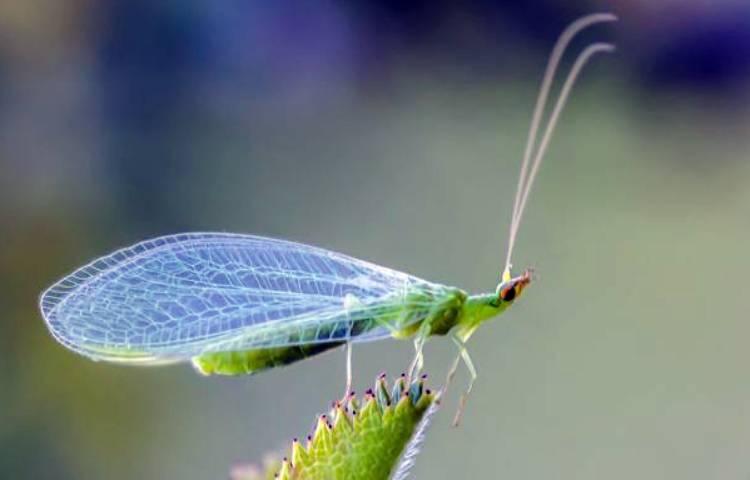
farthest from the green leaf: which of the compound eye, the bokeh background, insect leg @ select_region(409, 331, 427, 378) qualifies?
the bokeh background

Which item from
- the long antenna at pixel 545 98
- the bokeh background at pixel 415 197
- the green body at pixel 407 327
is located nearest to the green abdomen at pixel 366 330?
the green body at pixel 407 327

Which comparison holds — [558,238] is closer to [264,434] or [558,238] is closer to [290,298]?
[264,434]

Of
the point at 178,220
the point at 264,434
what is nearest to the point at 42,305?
the point at 264,434

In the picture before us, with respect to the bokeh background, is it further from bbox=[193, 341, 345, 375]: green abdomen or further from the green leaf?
the green leaf

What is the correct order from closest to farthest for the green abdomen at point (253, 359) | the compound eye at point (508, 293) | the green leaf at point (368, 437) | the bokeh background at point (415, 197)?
the green leaf at point (368, 437) < the green abdomen at point (253, 359) < the compound eye at point (508, 293) < the bokeh background at point (415, 197)

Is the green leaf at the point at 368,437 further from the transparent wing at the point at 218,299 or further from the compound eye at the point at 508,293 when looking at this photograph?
the compound eye at the point at 508,293

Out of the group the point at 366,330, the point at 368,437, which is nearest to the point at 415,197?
the point at 366,330

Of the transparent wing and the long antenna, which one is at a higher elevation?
A: the long antenna
